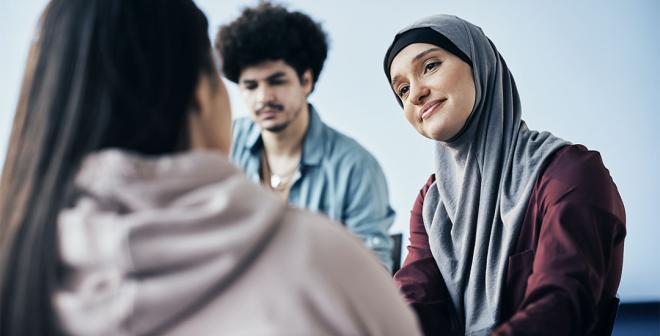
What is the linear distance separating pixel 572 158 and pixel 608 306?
0.29m

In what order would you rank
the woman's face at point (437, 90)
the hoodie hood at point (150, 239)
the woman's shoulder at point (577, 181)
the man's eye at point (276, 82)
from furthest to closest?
the man's eye at point (276, 82)
the woman's face at point (437, 90)
the woman's shoulder at point (577, 181)
the hoodie hood at point (150, 239)

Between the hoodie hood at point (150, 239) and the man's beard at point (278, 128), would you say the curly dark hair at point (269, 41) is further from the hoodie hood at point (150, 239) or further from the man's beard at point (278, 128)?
the hoodie hood at point (150, 239)

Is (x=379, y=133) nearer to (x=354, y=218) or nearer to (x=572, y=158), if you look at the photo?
(x=354, y=218)

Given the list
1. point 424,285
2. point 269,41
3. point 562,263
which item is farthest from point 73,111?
point 269,41

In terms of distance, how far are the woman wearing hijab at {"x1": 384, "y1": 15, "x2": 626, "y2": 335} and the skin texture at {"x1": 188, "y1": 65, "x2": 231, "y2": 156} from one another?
0.66 meters

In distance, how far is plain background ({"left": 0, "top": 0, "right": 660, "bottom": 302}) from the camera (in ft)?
10.9

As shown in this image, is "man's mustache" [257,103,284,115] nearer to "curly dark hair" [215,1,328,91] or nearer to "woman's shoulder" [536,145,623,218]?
"curly dark hair" [215,1,328,91]

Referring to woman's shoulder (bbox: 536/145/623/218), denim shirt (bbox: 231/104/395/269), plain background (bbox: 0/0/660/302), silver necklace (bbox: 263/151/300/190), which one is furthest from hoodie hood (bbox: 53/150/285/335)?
plain background (bbox: 0/0/660/302)

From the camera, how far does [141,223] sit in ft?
1.83

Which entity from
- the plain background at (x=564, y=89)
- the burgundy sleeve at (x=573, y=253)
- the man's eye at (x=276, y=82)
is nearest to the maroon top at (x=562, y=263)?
the burgundy sleeve at (x=573, y=253)

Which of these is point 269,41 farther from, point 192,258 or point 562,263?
point 192,258

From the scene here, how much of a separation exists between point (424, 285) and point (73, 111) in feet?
3.35

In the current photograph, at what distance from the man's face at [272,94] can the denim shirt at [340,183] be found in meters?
0.06

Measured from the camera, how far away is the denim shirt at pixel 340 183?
1811 mm
